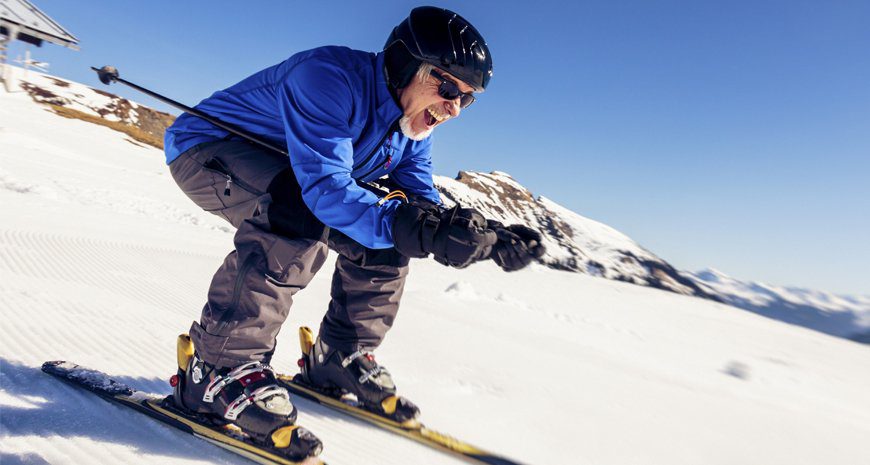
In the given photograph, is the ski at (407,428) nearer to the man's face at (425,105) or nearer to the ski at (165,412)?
the ski at (165,412)

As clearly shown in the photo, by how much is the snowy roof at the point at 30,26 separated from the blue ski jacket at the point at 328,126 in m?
15.9

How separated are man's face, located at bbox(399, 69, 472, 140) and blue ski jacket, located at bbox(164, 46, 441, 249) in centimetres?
5

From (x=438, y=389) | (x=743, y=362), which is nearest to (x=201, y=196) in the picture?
(x=438, y=389)

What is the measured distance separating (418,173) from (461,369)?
4.01 ft

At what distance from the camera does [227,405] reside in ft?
5.20

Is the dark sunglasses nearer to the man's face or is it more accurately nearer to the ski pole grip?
the man's face

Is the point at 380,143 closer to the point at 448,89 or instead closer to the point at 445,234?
the point at 448,89

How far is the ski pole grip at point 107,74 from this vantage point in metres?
2.40

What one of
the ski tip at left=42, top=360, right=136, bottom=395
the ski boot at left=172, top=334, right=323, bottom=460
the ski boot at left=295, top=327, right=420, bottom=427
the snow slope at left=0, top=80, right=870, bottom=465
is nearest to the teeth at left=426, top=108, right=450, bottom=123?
the snow slope at left=0, top=80, right=870, bottom=465

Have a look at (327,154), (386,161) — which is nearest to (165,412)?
(327,154)

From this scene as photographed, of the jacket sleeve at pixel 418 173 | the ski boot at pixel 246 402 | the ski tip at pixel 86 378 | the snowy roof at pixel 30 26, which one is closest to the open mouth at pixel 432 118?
the jacket sleeve at pixel 418 173

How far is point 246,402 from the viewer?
61.9 inches

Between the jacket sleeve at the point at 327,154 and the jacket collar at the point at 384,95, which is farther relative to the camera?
the jacket collar at the point at 384,95

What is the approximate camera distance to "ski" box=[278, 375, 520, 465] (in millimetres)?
1697
